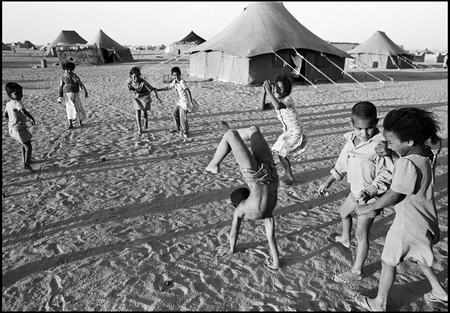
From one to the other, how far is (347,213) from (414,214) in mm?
819

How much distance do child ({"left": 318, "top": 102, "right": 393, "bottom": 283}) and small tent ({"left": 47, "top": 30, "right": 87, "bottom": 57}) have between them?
41070 mm

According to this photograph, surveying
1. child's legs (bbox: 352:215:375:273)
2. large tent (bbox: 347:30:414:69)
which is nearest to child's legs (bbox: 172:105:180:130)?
child's legs (bbox: 352:215:375:273)

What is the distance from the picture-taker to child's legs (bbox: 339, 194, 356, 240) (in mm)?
2726

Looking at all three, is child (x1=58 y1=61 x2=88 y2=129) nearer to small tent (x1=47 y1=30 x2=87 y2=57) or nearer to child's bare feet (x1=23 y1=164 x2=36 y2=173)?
child's bare feet (x1=23 y1=164 x2=36 y2=173)

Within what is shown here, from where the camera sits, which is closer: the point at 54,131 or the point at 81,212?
the point at 81,212

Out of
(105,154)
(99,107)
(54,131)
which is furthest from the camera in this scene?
(99,107)

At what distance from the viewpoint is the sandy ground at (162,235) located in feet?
8.14

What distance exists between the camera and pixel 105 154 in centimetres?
570

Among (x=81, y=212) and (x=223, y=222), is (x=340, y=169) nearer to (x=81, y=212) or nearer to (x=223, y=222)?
(x=223, y=222)

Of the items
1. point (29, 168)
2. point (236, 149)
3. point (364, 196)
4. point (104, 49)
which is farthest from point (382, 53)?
point (236, 149)

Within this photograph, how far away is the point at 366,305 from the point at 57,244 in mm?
2999

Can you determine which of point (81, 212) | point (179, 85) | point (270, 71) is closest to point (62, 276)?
point (81, 212)

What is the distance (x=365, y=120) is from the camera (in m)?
2.51

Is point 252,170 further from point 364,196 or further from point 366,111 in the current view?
point 366,111
